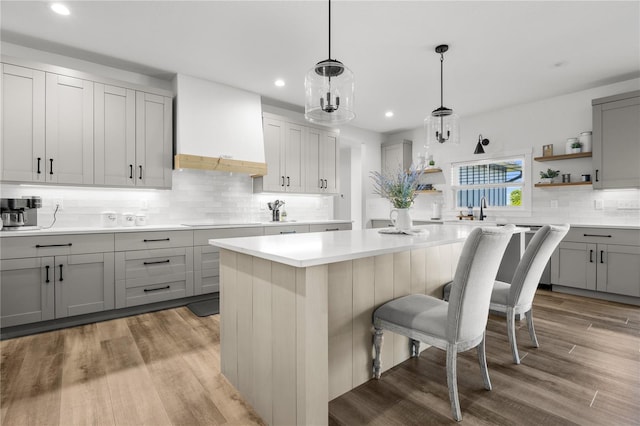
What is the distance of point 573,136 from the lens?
14.6ft

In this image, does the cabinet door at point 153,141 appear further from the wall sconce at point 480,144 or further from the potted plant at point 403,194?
the wall sconce at point 480,144

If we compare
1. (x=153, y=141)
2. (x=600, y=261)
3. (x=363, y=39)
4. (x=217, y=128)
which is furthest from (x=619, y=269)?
(x=153, y=141)

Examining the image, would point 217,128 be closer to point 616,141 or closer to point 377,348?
point 377,348

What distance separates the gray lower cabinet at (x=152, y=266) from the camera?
125 inches

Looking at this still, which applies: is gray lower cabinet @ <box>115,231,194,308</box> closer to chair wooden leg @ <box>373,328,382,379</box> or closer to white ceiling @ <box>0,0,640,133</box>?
white ceiling @ <box>0,0,640,133</box>

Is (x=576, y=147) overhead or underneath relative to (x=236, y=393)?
overhead

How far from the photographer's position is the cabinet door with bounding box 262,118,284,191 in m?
4.61

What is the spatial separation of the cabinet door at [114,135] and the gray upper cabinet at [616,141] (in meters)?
5.57

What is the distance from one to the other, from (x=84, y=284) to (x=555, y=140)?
19.8ft

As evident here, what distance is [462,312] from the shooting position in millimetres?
1577

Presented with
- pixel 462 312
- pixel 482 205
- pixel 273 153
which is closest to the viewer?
pixel 462 312

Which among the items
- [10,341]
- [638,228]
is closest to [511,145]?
[638,228]

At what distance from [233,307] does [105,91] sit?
288 centimetres

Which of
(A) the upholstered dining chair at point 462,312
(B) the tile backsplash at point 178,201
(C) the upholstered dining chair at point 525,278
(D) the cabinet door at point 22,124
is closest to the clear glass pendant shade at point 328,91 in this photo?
(A) the upholstered dining chair at point 462,312
